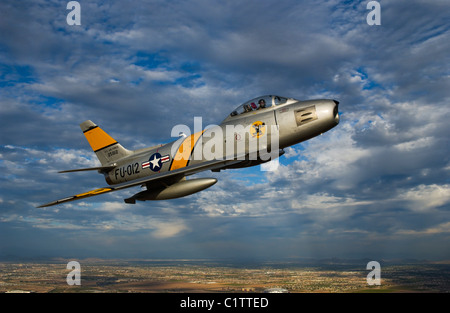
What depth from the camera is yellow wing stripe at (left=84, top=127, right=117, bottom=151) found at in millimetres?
30188

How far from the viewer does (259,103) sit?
840 inches

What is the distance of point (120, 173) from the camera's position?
27469mm

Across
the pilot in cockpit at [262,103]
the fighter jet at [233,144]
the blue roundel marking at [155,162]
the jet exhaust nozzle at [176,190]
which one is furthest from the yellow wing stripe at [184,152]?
the pilot in cockpit at [262,103]

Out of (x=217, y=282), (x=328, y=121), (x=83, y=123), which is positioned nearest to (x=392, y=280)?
(x=217, y=282)

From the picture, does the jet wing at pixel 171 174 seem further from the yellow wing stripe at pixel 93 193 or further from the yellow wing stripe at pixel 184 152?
the yellow wing stripe at pixel 184 152

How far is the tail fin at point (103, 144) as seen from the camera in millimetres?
29109

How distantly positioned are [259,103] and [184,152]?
267 inches

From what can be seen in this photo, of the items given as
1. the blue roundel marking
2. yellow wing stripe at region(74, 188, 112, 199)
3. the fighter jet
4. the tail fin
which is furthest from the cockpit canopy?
the tail fin

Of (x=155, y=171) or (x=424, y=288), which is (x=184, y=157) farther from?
(x=424, y=288)

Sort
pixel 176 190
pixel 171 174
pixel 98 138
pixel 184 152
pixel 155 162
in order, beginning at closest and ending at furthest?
pixel 171 174 → pixel 176 190 → pixel 184 152 → pixel 155 162 → pixel 98 138

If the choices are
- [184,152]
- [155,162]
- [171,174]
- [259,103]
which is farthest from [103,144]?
[259,103]

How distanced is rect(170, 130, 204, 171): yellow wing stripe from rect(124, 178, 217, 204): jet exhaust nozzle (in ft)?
5.74

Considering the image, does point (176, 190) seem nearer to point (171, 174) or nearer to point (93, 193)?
point (171, 174)

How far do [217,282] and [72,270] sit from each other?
6158 centimetres
